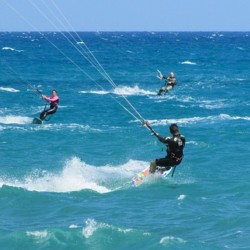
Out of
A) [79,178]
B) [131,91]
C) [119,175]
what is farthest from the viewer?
[131,91]

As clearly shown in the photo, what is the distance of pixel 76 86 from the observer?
211 feet

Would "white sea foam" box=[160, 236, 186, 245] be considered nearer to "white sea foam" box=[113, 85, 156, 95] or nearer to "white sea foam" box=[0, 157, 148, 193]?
"white sea foam" box=[0, 157, 148, 193]

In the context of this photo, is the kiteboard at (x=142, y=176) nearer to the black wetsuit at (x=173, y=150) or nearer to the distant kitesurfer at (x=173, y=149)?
the distant kitesurfer at (x=173, y=149)

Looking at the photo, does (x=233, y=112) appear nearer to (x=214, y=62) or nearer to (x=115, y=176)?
(x=115, y=176)

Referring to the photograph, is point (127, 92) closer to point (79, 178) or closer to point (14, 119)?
point (14, 119)

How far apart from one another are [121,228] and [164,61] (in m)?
87.3

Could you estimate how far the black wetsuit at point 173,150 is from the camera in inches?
856

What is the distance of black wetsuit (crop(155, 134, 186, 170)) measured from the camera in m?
21.8

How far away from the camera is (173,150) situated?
22031 mm

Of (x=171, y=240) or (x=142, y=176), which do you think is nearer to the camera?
(x=171, y=240)

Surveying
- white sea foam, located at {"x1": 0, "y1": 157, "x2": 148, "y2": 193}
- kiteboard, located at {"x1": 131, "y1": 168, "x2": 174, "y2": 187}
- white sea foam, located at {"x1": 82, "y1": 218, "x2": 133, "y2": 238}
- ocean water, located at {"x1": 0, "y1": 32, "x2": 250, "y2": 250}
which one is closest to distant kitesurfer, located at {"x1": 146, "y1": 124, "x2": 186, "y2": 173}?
kiteboard, located at {"x1": 131, "y1": 168, "x2": 174, "y2": 187}

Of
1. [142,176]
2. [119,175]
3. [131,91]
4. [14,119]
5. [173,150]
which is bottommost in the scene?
[131,91]

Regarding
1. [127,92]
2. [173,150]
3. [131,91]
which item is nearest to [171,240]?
[173,150]

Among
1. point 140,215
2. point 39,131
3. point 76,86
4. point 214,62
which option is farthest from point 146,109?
point 214,62
